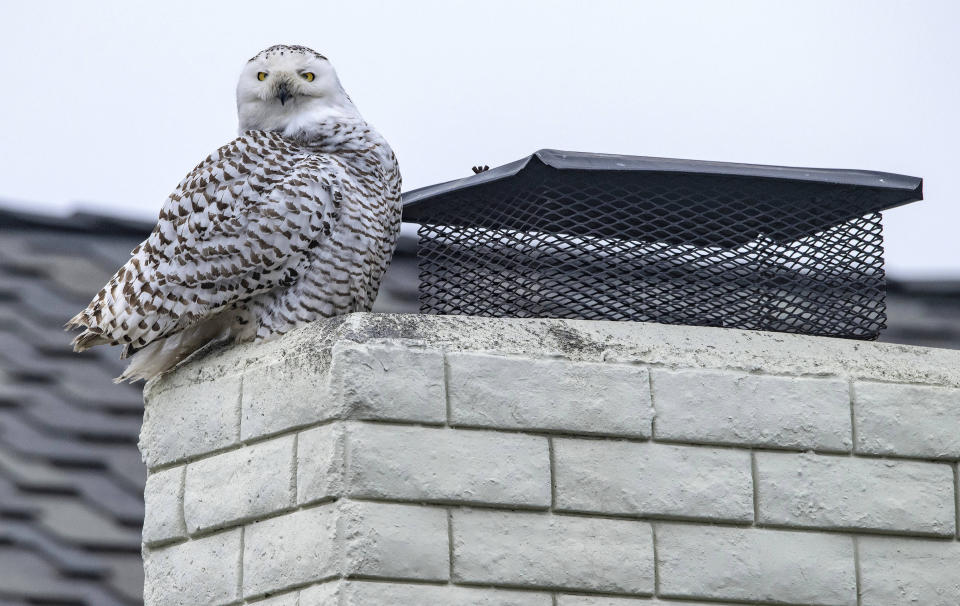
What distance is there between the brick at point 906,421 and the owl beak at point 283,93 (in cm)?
174

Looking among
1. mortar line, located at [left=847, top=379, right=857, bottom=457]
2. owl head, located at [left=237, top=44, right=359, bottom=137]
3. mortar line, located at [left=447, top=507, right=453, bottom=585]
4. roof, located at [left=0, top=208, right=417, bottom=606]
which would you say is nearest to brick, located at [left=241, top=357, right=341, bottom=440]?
mortar line, located at [left=447, top=507, right=453, bottom=585]

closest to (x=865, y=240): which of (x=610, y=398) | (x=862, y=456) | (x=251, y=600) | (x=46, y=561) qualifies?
(x=862, y=456)

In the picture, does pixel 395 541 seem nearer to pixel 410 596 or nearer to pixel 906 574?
pixel 410 596

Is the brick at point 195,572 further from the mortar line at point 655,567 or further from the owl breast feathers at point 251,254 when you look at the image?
the mortar line at point 655,567

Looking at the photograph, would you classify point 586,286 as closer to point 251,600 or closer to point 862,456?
point 862,456

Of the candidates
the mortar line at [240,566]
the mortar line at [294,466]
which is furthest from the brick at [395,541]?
the mortar line at [240,566]

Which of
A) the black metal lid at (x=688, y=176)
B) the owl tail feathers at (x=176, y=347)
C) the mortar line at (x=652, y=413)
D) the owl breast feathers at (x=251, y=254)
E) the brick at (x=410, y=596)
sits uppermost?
the black metal lid at (x=688, y=176)

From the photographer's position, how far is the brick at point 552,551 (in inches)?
150

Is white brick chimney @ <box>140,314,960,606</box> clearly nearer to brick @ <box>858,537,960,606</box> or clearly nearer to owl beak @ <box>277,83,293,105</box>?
brick @ <box>858,537,960,606</box>

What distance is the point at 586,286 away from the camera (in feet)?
13.9

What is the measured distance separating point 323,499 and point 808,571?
1.21 meters

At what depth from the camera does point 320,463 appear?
3812 mm

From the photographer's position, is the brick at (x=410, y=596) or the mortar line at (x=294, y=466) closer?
the brick at (x=410, y=596)

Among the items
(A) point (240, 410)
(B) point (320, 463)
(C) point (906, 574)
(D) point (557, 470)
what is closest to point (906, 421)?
(C) point (906, 574)
